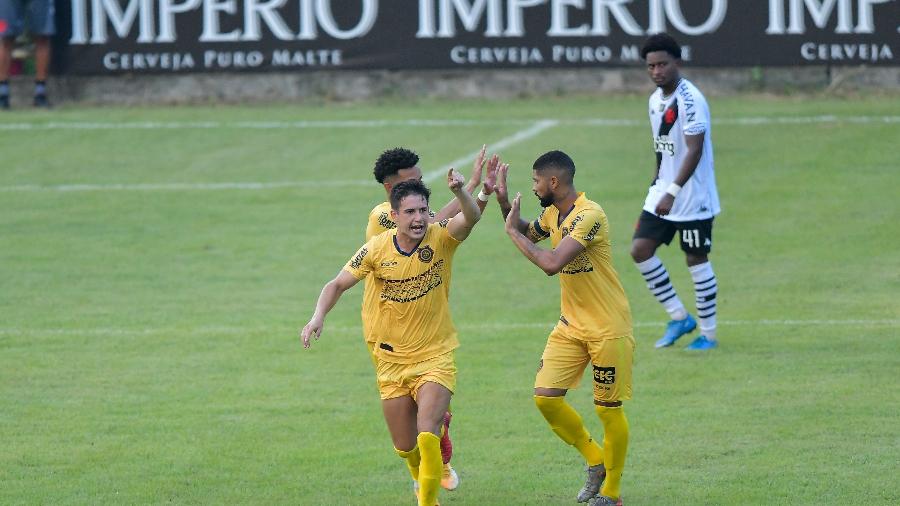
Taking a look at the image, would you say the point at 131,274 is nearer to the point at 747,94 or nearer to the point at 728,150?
the point at 728,150

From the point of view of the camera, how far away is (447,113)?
Result: 77.8 feet

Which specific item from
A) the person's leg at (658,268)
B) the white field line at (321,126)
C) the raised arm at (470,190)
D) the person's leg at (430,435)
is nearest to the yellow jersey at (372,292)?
the raised arm at (470,190)

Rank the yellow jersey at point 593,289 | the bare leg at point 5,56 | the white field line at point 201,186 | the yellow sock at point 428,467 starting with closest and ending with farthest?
the yellow sock at point 428,467 < the yellow jersey at point 593,289 < the white field line at point 201,186 < the bare leg at point 5,56

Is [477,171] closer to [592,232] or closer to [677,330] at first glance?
[592,232]

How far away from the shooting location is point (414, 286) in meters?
8.38

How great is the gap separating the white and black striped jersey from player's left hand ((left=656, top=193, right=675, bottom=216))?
262 mm

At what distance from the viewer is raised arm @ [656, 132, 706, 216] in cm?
1165

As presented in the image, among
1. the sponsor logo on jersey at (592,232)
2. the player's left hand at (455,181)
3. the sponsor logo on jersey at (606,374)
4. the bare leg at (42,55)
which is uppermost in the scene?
the bare leg at (42,55)

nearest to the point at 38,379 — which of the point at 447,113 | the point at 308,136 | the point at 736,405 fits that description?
the point at 736,405

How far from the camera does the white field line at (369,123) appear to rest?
22125 millimetres

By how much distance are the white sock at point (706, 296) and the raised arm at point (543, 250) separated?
3.96m

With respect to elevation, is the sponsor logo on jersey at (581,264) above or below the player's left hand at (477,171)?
below

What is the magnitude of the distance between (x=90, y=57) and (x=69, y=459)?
52.6ft

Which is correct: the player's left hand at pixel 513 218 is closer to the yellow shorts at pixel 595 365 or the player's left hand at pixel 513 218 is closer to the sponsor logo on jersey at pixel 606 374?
the yellow shorts at pixel 595 365
